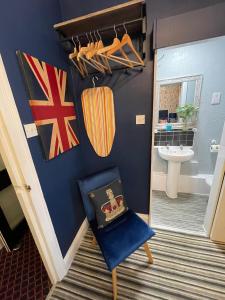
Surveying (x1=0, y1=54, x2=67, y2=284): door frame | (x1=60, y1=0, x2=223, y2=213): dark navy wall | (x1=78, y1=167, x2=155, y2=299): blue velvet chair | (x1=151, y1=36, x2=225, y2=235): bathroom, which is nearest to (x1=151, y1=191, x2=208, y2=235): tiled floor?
(x1=151, y1=36, x2=225, y2=235): bathroom

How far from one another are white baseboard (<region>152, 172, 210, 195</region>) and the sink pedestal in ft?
0.51

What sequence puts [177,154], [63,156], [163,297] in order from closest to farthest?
1. [163,297]
2. [63,156]
3. [177,154]

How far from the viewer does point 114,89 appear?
1426 millimetres

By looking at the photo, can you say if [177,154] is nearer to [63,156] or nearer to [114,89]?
A: [114,89]

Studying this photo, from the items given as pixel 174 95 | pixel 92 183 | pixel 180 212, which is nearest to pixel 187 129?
pixel 174 95

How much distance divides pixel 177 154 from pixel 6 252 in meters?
2.50

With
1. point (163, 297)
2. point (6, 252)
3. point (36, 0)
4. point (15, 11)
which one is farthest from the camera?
point (6, 252)

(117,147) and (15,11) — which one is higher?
(15,11)

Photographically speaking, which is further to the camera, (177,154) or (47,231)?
(177,154)

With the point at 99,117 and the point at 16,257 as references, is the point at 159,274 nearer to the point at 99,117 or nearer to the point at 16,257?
the point at 16,257

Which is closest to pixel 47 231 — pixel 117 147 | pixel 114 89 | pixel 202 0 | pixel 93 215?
pixel 93 215

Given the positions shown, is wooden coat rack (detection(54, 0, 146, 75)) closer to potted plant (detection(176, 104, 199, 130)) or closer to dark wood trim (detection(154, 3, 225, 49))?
dark wood trim (detection(154, 3, 225, 49))

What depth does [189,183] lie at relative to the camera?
234 cm

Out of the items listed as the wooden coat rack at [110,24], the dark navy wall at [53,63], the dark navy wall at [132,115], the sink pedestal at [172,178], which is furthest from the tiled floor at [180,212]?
the wooden coat rack at [110,24]
